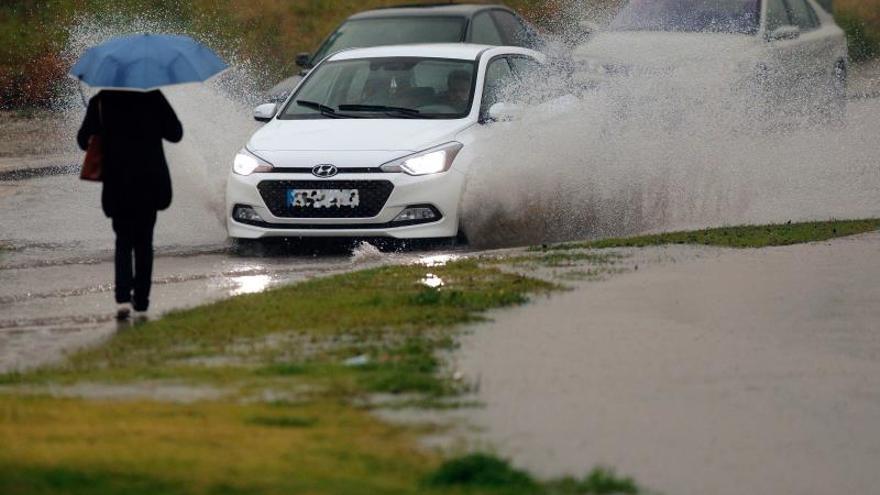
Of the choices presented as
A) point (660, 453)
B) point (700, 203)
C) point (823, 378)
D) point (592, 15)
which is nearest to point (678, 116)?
point (700, 203)

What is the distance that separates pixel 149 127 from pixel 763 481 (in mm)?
5505

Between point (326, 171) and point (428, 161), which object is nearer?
point (326, 171)

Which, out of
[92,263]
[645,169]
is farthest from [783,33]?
[92,263]

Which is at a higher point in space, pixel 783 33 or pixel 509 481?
pixel 509 481

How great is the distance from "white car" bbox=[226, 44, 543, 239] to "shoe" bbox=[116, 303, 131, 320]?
10.4 feet

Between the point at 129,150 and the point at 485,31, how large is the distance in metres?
10.7

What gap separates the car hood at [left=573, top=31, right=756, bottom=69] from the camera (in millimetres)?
19906

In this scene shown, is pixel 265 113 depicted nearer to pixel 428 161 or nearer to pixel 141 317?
pixel 428 161

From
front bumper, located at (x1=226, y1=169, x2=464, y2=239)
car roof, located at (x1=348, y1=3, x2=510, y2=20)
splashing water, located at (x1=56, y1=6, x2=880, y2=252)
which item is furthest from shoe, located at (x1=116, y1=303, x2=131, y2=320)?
car roof, located at (x1=348, y1=3, x2=510, y2=20)

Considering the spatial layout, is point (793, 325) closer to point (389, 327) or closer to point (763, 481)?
point (389, 327)

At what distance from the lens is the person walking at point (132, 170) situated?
1156cm

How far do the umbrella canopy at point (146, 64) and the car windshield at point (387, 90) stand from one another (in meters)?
3.83

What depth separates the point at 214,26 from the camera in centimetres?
3269

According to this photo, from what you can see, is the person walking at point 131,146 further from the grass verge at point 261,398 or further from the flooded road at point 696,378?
the flooded road at point 696,378
